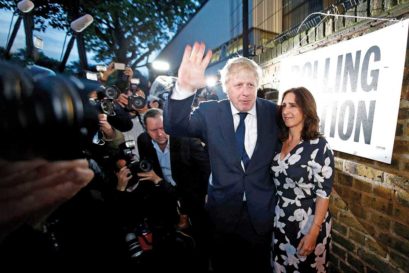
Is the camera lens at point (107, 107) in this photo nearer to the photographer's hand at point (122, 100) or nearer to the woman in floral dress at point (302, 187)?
the photographer's hand at point (122, 100)

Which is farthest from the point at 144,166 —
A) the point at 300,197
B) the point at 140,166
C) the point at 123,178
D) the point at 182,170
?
the point at 300,197

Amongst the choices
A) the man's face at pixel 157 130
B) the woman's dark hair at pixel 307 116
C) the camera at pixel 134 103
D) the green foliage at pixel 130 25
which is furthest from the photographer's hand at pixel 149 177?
the green foliage at pixel 130 25

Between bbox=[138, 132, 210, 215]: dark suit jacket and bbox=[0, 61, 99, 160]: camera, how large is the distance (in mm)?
1996

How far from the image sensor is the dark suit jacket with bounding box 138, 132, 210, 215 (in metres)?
Answer: 2.51

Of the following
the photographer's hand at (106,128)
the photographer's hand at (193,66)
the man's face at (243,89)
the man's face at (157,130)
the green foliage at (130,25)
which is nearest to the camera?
the photographer's hand at (193,66)

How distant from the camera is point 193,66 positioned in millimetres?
1507

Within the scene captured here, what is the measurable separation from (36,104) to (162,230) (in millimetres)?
2365

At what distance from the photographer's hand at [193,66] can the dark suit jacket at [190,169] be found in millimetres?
1028

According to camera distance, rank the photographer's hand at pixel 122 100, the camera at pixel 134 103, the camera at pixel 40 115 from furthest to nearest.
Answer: the camera at pixel 134 103 → the photographer's hand at pixel 122 100 → the camera at pixel 40 115

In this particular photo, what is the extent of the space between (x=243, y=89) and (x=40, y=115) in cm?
156

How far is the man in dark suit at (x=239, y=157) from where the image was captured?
178 centimetres

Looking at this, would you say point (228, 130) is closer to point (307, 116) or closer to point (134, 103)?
point (307, 116)

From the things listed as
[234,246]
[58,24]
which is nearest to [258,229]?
[234,246]

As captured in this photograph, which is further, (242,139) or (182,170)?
(182,170)
